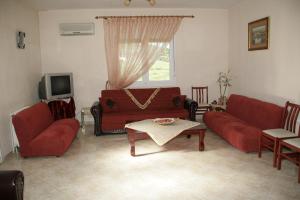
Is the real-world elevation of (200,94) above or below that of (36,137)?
above

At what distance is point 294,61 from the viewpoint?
376 centimetres

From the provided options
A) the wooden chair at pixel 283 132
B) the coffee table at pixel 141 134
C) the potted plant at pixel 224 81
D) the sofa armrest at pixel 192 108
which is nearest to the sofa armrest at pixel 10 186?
the coffee table at pixel 141 134

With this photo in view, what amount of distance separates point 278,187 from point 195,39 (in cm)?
391

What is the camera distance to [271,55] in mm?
4301

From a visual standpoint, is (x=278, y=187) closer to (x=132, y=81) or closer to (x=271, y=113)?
(x=271, y=113)

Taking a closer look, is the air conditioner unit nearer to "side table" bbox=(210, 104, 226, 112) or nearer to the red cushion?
the red cushion

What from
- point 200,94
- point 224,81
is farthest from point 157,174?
point 224,81

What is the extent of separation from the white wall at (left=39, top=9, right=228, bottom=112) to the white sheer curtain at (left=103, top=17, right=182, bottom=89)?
0.63ft

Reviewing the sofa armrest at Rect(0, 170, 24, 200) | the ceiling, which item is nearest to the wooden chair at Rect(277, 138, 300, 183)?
the sofa armrest at Rect(0, 170, 24, 200)

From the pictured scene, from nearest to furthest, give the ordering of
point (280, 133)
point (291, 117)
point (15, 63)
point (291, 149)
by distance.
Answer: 1. point (291, 149)
2. point (280, 133)
3. point (291, 117)
4. point (15, 63)

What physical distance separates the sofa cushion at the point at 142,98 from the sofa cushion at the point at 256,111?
1193 millimetres

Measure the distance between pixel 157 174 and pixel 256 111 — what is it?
80.4 inches

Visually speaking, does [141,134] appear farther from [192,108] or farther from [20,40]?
[20,40]

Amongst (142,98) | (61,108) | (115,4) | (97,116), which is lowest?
(97,116)
